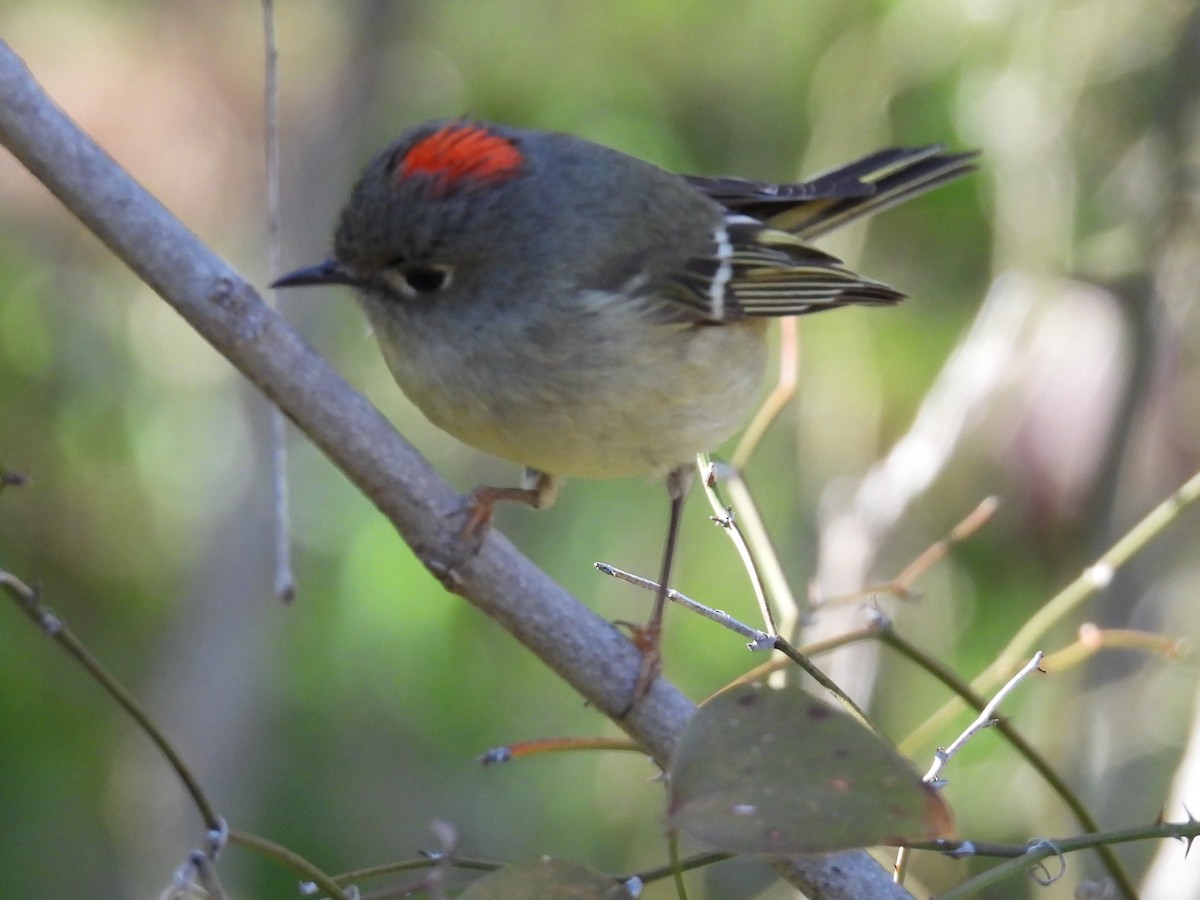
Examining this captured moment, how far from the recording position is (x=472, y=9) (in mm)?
4008

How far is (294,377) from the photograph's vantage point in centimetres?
119

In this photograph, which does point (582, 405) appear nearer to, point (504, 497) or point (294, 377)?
point (504, 497)

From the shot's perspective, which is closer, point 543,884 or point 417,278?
point 543,884

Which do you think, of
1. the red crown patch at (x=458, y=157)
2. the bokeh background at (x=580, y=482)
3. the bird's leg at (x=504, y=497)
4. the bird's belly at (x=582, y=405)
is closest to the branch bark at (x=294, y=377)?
the bird's leg at (x=504, y=497)

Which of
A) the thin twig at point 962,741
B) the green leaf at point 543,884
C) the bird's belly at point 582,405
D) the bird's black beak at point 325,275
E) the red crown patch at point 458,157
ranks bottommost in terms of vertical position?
the green leaf at point 543,884

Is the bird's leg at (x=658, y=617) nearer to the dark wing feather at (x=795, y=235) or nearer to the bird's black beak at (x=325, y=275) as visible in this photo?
the dark wing feather at (x=795, y=235)

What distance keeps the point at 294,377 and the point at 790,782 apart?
55cm

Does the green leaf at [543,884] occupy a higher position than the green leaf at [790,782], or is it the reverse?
the green leaf at [790,782]

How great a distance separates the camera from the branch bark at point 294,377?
1.16m

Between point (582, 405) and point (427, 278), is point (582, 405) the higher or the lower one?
the lower one

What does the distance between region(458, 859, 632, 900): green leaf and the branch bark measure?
21 centimetres

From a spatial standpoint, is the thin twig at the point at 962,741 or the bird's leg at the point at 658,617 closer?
the thin twig at the point at 962,741

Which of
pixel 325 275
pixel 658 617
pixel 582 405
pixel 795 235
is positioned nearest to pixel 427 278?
pixel 325 275

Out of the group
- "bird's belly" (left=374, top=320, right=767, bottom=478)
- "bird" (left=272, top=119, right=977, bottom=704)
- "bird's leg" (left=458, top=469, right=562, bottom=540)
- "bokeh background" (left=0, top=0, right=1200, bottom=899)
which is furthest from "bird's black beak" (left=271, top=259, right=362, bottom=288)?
"bokeh background" (left=0, top=0, right=1200, bottom=899)
